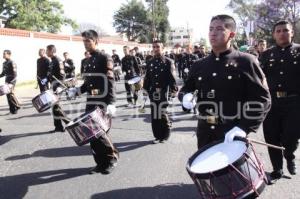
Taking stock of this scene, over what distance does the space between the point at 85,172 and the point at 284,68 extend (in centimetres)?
307

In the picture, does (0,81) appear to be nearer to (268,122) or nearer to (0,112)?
(0,112)

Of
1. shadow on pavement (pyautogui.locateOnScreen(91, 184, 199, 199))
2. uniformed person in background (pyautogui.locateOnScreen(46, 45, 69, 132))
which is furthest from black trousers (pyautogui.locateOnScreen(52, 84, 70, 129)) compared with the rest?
shadow on pavement (pyautogui.locateOnScreen(91, 184, 199, 199))

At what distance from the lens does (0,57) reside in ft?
63.2

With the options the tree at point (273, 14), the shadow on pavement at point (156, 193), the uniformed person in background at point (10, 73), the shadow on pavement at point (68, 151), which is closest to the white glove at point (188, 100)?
the shadow on pavement at point (156, 193)

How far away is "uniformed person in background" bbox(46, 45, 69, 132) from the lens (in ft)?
28.3

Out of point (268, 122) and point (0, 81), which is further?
point (0, 81)

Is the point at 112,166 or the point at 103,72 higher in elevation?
the point at 103,72

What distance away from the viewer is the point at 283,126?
16.8ft

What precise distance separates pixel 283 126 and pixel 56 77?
603 centimetres

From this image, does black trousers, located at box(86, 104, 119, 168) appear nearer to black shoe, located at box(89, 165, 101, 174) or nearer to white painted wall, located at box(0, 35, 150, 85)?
black shoe, located at box(89, 165, 101, 174)

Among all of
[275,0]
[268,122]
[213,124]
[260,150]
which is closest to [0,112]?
[260,150]

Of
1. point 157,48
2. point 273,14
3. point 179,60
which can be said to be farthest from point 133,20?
point 157,48

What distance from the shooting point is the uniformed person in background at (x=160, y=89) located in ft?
24.7

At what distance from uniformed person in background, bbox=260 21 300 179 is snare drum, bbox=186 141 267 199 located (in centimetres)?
220
